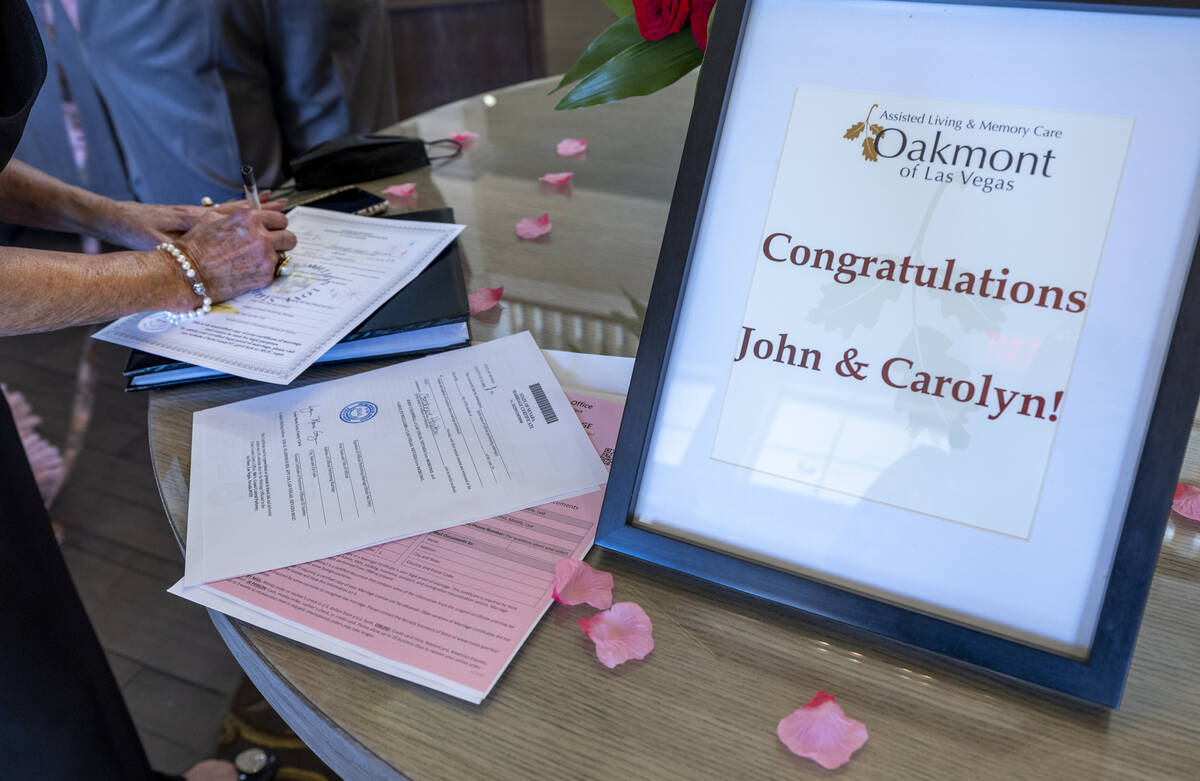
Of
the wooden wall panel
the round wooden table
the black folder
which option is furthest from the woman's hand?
the wooden wall panel

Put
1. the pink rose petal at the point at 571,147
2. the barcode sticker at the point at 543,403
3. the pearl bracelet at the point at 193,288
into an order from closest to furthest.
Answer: the barcode sticker at the point at 543,403
the pearl bracelet at the point at 193,288
the pink rose petal at the point at 571,147

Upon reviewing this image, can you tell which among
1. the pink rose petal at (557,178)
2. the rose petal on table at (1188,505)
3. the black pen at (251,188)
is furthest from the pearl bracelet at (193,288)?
the rose petal on table at (1188,505)

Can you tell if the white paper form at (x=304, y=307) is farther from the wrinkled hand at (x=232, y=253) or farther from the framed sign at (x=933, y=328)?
the framed sign at (x=933, y=328)

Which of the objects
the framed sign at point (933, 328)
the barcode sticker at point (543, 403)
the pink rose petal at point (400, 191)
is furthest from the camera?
the pink rose petal at point (400, 191)

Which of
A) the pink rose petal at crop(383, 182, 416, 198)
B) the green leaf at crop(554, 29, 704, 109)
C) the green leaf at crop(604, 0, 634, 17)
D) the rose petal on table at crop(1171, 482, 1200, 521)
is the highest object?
the green leaf at crop(604, 0, 634, 17)

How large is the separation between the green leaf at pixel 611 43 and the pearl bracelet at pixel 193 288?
45cm

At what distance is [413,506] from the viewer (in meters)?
0.61

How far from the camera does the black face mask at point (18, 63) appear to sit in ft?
2.52

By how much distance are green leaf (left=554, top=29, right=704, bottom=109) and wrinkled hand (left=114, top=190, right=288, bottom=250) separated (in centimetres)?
44

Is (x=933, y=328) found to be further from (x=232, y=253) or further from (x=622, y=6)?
(x=232, y=253)

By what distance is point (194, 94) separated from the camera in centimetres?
204

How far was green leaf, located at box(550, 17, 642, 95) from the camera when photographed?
35.6 inches

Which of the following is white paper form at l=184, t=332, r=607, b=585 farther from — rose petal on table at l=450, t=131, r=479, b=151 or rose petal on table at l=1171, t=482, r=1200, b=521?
rose petal on table at l=450, t=131, r=479, b=151

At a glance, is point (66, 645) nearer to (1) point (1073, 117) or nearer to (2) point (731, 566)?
(2) point (731, 566)
